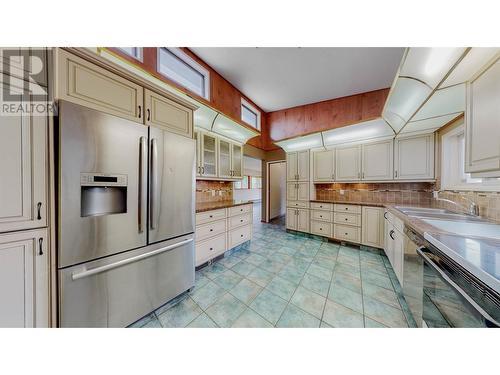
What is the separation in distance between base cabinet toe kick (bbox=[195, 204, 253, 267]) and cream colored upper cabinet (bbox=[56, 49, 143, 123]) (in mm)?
1373

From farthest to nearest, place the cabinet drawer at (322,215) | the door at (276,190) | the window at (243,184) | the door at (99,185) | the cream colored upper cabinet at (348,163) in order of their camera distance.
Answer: the window at (243,184) → the door at (276,190) → the cabinet drawer at (322,215) → the cream colored upper cabinet at (348,163) → the door at (99,185)

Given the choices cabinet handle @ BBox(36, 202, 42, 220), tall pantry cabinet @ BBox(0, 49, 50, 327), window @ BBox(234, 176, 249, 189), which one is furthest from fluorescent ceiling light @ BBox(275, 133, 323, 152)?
window @ BBox(234, 176, 249, 189)

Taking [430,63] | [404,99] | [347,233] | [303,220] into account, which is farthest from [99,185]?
[347,233]

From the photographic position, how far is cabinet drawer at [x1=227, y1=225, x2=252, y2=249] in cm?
275

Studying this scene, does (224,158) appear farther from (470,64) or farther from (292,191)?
(470,64)

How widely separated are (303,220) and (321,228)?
1.38ft

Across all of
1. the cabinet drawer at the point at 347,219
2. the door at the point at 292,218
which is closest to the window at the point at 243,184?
the door at the point at 292,218

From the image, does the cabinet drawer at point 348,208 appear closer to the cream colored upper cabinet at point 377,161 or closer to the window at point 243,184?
the cream colored upper cabinet at point 377,161

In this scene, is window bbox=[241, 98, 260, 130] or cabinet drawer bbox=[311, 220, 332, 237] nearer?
cabinet drawer bbox=[311, 220, 332, 237]

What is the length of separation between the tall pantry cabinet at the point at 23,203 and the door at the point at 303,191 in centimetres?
375

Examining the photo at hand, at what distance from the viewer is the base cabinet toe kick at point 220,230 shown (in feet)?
7.40

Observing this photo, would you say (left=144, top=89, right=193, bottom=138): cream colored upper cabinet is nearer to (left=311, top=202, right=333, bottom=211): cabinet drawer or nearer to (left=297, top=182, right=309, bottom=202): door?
(left=297, top=182, right=309, bottom=202): door

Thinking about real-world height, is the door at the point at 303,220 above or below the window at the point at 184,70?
below
